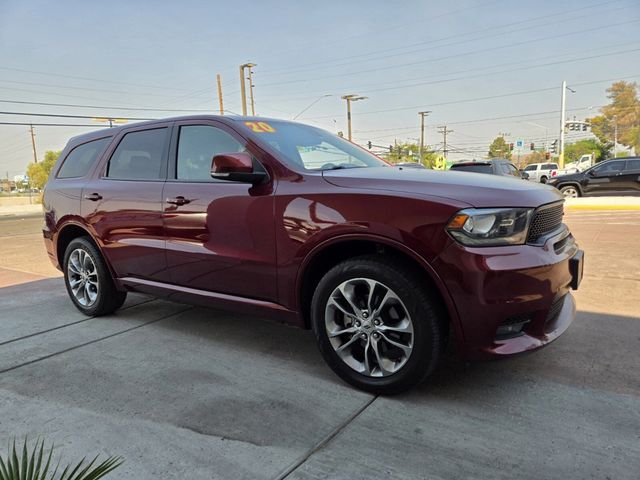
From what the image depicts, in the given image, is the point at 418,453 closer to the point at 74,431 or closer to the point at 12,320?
the point at 74,431

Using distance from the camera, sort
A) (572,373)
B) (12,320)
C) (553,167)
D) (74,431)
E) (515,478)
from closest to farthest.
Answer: (515,478) → (74,431) → (572,373) → (12,320) → (553,167)

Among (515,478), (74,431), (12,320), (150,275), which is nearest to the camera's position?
(515,478)

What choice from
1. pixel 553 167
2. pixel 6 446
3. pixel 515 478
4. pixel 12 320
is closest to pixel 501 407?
pixel 515 478

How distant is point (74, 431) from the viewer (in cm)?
251

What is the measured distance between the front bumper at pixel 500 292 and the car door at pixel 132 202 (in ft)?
7.73

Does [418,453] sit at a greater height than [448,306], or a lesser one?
lesser

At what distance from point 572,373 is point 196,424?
2.33 metres

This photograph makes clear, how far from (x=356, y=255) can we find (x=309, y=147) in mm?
1080

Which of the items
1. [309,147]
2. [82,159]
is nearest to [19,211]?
[82,159]

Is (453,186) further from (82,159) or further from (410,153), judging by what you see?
(410,153)

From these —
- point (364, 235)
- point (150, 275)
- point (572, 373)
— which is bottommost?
point (572, 373)

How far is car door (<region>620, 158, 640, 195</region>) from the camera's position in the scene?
15992 millimetres

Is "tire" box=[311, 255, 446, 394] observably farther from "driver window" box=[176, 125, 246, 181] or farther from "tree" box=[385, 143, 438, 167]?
"tree" box=[385, 143, 438, 167]

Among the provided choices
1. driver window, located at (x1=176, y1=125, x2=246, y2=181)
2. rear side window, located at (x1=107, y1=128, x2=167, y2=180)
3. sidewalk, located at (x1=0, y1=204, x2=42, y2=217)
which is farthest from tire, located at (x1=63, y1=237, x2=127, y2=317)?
sidewalk, located at (x1=0, y1=204, x2=42, y2=217)
